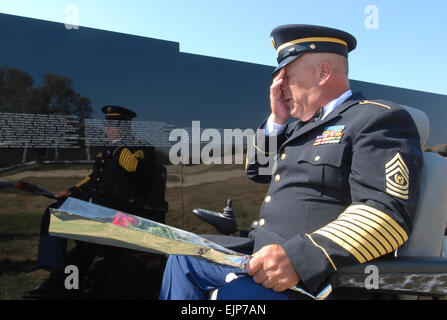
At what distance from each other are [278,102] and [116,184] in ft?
3.41

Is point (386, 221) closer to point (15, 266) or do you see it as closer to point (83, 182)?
point (83, 182)

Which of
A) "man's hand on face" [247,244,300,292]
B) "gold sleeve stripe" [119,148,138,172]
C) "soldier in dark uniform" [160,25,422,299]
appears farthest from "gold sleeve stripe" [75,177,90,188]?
"man's hand on face" [247,244,300,292]

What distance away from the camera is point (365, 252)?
3.51 ft

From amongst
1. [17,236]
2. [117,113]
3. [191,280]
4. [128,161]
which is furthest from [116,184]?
[191,280]

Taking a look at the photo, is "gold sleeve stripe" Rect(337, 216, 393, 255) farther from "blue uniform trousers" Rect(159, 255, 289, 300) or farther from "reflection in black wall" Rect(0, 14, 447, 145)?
"reflection in black wall" Rect(0, 14, 447, 145)

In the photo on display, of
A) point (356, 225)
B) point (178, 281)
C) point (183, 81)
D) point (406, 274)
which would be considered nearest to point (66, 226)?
point (178, 281)

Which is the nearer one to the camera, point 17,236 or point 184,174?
point 17,236

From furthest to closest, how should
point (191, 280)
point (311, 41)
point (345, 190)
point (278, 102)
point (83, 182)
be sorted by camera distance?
point (83, 182)
point (278, 102)
point (311, 41)
point (191, 280)
point (345, 190)

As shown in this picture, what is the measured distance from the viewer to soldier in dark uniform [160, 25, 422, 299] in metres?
1.07

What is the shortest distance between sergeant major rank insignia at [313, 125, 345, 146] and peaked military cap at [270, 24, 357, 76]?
379 mm

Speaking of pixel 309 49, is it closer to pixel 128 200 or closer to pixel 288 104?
pixel 288 104

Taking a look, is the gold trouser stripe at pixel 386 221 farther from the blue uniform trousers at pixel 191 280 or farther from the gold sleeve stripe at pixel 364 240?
the blue uniform trousers at pixel 191 280

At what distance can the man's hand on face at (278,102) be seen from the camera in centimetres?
159

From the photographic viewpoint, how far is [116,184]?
6.41 feet
